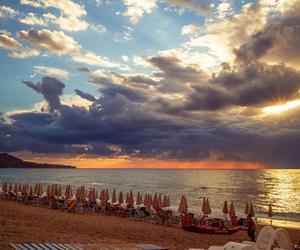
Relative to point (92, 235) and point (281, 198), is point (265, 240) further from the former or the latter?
point (281, 198)

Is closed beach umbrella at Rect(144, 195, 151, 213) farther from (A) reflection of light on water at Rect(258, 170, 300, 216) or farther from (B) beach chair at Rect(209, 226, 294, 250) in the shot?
(A) reflection of light on water at Rect(258, 170, 300, 216)

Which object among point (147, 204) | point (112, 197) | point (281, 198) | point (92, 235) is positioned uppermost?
point (112, 197)

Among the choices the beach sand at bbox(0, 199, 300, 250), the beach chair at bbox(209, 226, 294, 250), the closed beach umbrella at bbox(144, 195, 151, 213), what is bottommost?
the beach sand at bbox(0, 199, 300, 250)

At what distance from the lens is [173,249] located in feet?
44.5

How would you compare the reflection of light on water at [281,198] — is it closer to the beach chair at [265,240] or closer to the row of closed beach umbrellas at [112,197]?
the row of closed beach umbrellas at [112,197]

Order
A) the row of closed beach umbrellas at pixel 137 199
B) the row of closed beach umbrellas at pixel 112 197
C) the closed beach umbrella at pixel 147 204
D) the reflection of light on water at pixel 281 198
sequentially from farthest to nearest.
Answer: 1. the reflection of light on water at pixel 281 198
2. the row of closed beach umbrellas at pixel 112 197
3. the closed beach umbrella at pixel 147 204
4. the row of closed beach umbrellas at pixel 137 199

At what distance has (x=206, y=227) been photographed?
19938 mm

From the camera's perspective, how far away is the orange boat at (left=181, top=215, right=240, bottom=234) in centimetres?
1988

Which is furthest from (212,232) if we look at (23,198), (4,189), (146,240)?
(4,189)

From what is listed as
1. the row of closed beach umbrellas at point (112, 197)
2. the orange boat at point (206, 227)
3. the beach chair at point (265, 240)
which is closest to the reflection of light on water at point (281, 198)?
the row of closed beach umbrellas at point (112, 197)

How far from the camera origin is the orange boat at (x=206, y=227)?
1988 centimetres

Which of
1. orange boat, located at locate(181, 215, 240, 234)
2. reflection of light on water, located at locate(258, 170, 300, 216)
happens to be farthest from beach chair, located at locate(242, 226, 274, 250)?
reflection of light on water, located at locate(258, 170, 300, 216)

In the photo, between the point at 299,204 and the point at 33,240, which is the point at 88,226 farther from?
the point at 299,204

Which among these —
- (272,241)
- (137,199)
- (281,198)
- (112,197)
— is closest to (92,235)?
(272,241)
